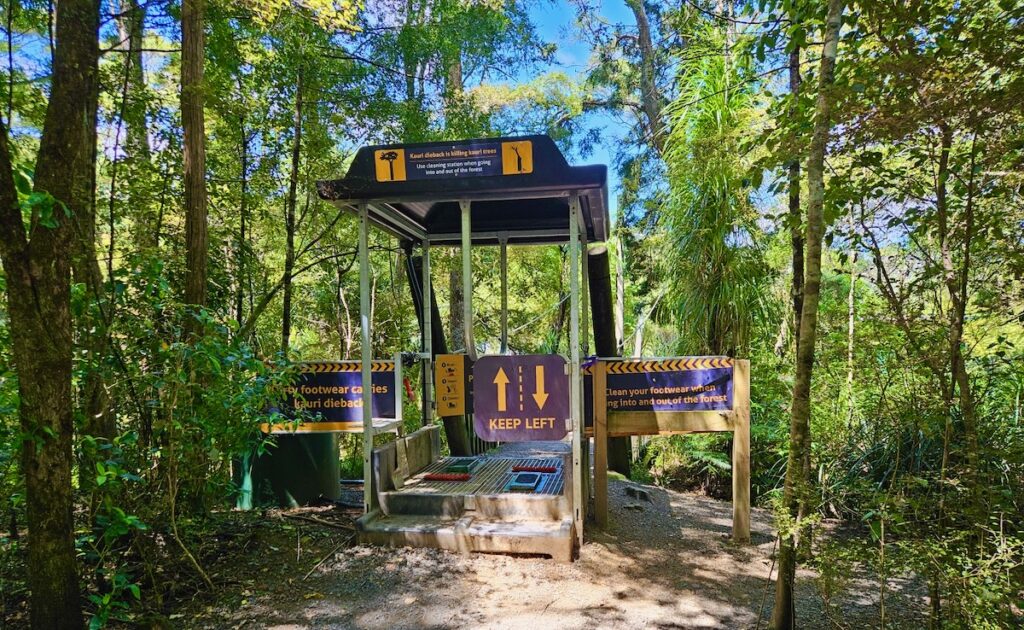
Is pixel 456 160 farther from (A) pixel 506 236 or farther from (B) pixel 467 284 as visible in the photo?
(A) pixel 506 236

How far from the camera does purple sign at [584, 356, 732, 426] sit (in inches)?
203

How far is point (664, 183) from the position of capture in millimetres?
8633

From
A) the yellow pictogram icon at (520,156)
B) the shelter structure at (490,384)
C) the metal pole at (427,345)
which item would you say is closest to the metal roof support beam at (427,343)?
the metal pole at (427,345)

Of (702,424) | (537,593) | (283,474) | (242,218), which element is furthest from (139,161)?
(702,424)

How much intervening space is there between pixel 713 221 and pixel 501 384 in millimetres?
4013

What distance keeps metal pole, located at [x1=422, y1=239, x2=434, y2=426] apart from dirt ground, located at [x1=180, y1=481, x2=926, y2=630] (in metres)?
1.85

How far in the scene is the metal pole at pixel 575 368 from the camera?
181 inches

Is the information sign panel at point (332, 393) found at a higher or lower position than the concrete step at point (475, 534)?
higher

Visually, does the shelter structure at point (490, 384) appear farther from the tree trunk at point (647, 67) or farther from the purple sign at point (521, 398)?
the tree trunk at point (647, 67)

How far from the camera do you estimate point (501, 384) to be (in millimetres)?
4738

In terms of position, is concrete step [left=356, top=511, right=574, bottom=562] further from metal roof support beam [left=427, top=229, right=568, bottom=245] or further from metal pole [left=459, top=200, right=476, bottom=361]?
metal roof support beam [left=427, top=229, right=568, bottom=245]

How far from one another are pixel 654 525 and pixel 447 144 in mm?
4101

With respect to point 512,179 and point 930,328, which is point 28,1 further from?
point 930,328

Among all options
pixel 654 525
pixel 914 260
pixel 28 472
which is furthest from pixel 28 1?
pixel 654 525
